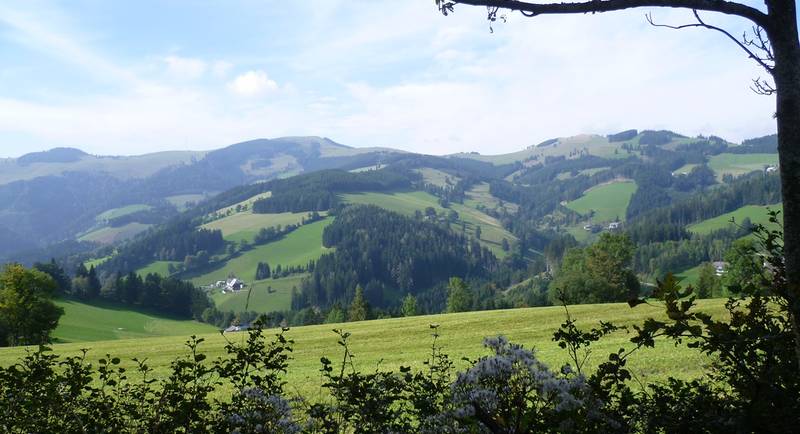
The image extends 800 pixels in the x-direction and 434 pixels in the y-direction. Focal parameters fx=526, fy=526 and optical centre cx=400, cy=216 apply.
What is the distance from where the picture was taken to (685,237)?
7520 inches

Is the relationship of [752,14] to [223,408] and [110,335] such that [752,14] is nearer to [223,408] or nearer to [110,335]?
[223,408]

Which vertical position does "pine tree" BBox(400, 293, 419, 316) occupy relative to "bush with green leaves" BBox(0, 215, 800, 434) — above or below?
below

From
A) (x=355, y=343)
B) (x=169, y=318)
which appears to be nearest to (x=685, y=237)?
(x=169, y=318)

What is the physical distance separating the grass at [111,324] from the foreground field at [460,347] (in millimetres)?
62428

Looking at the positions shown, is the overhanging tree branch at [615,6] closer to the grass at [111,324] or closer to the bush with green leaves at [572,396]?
the bush with green leaves at [572,396]

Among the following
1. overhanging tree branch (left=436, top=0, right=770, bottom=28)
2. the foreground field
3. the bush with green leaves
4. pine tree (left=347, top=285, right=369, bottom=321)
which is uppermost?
A: overhanging tree branch (left=436, top=0, right=770, bottom=28)

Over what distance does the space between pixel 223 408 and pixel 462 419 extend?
11.2 ft

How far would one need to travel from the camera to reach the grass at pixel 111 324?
9338 centimetres

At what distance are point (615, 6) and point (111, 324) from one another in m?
122

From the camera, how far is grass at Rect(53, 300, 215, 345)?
306ft

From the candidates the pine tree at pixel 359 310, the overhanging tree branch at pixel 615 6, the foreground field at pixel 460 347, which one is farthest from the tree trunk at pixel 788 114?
the pine tree at pixel 359 310

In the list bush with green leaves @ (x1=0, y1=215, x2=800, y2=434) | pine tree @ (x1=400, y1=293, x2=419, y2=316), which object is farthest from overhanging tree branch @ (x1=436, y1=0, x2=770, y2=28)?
pine tree @ (x1=400, y1=293, x2=419, y2=316)

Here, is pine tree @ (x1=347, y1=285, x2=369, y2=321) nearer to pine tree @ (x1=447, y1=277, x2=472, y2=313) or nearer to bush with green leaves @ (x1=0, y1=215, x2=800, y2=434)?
pine tree @ (x1=447, y1=277, x2=472, y2=313)

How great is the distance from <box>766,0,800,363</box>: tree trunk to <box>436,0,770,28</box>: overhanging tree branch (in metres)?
0.14
